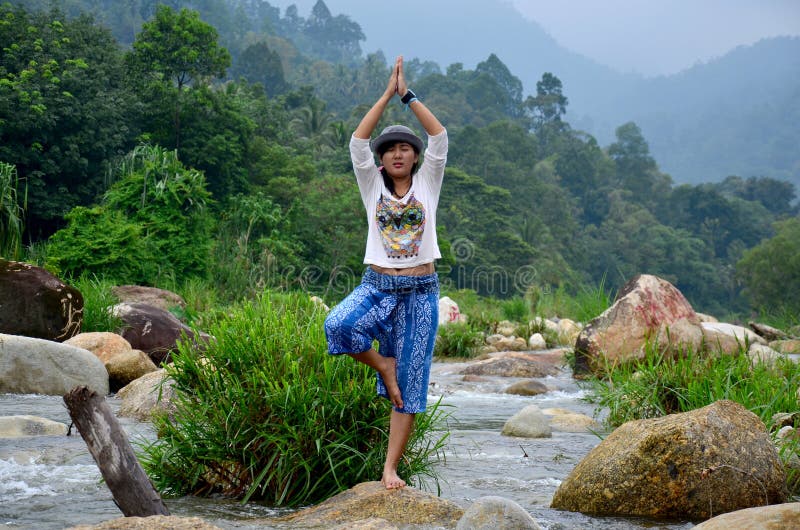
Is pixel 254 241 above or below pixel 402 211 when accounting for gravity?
below

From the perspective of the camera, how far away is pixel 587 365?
10.6m

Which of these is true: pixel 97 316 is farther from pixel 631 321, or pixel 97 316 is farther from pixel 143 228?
pixel 143 228

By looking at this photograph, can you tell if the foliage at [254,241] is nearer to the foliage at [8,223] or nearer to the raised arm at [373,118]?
the foliage at [8,223]

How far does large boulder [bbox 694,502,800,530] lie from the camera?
3143 mm

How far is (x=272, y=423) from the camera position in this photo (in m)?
3.99

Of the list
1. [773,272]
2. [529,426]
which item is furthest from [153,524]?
[773,272]

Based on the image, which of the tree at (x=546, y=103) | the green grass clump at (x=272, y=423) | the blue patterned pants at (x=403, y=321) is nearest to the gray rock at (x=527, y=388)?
the green grass clump at (x=272, y=423)

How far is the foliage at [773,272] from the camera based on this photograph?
40938 millimetres

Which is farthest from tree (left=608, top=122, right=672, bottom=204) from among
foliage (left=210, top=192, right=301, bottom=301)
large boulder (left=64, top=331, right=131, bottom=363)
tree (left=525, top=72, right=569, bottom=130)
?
large boulder (left=64, top=331, right=131, bottom=363)

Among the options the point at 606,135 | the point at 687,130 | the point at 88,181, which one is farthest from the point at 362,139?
the point at 606,135

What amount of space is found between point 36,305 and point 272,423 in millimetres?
6772

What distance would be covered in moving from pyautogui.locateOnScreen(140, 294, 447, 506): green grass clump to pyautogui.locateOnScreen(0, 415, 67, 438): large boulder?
187 cm

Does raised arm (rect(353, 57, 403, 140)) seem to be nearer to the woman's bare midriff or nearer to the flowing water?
the woman's bare midriff

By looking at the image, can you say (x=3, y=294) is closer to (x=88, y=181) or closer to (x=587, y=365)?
(x=587, y=365)
